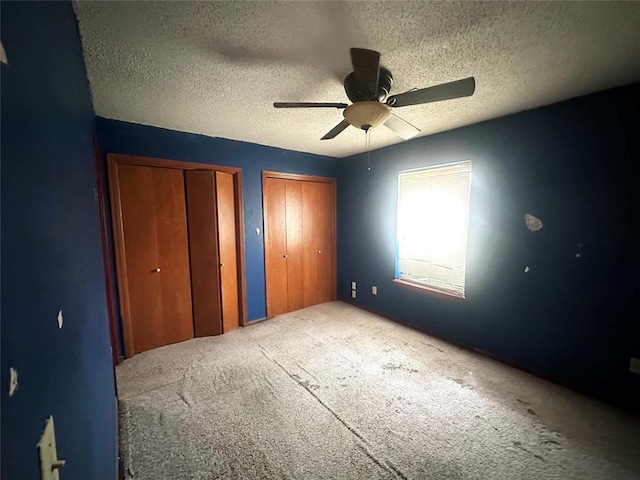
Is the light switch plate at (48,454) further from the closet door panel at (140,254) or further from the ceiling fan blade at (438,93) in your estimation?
the closet door panel at (140,254)

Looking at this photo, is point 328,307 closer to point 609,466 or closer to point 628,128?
point 609,466

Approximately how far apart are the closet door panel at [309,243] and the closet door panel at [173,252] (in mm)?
1596

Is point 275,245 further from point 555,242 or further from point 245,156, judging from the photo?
point 555,242

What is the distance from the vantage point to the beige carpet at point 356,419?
1.48 meters

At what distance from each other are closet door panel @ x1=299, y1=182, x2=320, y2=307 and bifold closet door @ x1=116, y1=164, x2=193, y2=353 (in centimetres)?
160

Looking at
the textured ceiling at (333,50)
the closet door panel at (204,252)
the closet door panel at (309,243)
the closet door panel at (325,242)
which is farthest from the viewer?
the closet door panel at (325,242)

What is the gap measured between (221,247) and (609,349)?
3.59 m

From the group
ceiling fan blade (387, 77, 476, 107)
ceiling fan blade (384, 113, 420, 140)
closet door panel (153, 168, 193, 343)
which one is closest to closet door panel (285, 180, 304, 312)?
closet door panel (153, 168, 193, 343)

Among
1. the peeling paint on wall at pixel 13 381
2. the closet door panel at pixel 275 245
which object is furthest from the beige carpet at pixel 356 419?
the peeling paint on wall at pixel 13 381

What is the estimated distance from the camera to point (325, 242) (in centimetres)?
418

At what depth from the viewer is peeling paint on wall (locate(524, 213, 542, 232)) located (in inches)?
89.6

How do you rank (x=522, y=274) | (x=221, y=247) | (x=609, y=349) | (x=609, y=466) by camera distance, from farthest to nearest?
1. (x=221, y=247)
2. (x=522, y=274)
3. (x=609, y=349)
4. (x=609, y=466)

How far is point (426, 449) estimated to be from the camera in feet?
5.20

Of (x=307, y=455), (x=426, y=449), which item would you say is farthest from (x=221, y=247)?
(x=426, y=449)
